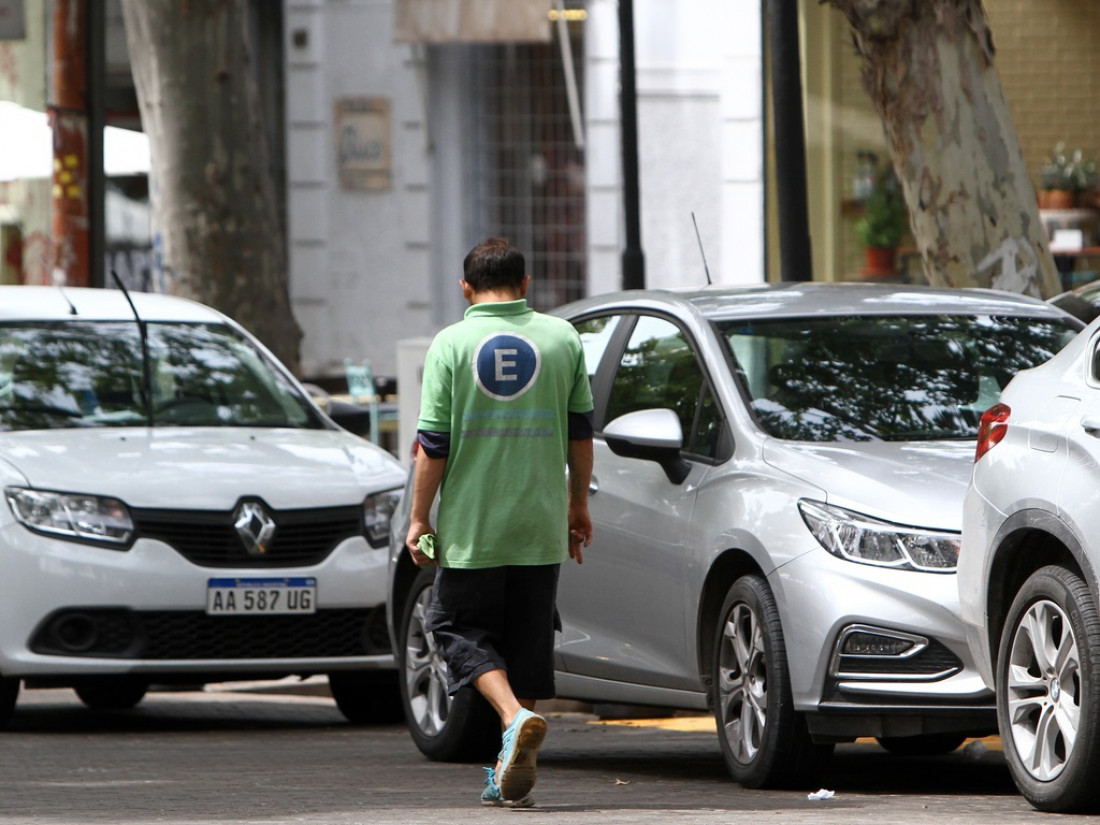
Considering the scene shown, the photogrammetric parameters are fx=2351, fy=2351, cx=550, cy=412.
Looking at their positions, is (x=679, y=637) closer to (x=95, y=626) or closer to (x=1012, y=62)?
(x=95, y=626)

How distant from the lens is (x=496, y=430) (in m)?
6.93

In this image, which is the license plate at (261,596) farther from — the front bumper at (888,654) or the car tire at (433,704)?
the front bumper at (888,654)

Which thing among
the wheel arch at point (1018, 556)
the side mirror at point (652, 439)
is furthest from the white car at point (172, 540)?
the wheel arch at point (1018, 556)

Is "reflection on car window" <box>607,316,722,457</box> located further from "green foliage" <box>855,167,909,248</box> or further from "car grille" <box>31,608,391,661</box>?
"green foliage" <box>855,167,909,248</box>

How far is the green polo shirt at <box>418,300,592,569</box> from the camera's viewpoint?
6914 millimetres

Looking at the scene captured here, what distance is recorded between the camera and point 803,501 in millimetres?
6887

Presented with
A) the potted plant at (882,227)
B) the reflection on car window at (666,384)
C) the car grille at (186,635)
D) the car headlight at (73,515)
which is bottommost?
the car grille at (186,635)

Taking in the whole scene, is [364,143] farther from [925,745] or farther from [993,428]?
[993,428]

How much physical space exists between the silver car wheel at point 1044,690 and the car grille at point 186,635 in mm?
3777

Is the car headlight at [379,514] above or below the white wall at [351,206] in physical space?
below

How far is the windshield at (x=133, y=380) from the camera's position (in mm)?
10055

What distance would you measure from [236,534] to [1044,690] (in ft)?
13.2

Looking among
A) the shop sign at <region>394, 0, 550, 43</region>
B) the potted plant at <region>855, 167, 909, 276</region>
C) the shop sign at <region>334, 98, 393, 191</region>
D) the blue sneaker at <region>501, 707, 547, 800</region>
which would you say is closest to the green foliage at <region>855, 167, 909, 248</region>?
the potted plant at <region>855, 167, 909, 276</region>

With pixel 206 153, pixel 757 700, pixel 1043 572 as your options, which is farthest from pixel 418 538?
pixel 206 153
